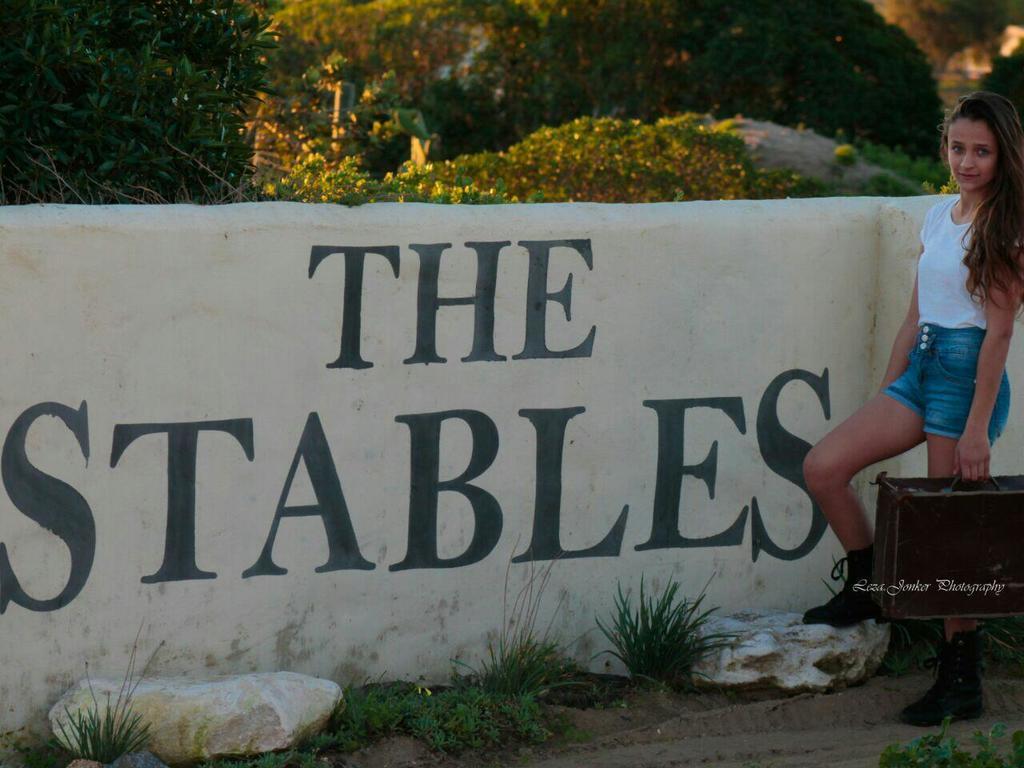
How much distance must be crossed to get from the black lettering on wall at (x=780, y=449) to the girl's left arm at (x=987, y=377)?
30.4 inches

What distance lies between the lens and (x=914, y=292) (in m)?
4.27

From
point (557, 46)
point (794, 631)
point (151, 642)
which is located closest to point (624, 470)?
point (794, 631)

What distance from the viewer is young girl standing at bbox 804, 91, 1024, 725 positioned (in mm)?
3971

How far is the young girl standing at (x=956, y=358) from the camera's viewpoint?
397cm

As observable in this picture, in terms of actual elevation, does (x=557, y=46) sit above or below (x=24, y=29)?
above

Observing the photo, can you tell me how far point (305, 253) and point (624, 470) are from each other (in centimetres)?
121

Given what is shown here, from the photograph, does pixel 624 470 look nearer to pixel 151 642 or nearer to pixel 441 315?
pixel 441 315

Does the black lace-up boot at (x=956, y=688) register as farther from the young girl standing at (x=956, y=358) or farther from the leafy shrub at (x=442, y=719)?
the leafy shrub at (x=442, y=719)

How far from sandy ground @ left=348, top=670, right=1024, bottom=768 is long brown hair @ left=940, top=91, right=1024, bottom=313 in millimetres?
1264

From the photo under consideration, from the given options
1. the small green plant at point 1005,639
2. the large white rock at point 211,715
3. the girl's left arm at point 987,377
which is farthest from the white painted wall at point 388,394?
the girl's left arm at point 987,377

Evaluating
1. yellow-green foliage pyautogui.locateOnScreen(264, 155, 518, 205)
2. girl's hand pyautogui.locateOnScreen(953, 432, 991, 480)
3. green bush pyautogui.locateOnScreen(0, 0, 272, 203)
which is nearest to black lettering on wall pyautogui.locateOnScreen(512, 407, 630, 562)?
yellow-green foliage pyautogui.locateOnScreen(264, 155, 518, 205)

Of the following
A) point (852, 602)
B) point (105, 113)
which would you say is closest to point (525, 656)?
point (852, 602)

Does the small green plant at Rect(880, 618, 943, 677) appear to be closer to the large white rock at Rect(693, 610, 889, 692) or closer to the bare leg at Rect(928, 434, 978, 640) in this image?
the large white rock at Rect(693, 610, 889, 692)

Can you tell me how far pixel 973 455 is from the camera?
158 inches
